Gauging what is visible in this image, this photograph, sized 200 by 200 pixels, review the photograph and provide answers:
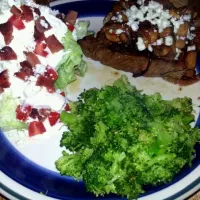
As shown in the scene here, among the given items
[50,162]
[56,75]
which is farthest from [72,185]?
[56,75]

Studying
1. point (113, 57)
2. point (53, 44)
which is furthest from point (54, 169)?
point (113, 57)

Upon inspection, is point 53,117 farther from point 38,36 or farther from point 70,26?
point 70,26

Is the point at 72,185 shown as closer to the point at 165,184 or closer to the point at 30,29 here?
the point at 165,184

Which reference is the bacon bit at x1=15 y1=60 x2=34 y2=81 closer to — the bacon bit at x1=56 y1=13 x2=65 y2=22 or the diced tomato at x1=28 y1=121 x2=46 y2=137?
the diced tomato at x1=28 y1=121 x2=46 y2=137

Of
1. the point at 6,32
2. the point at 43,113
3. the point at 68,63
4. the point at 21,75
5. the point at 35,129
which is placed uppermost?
the point at 6,32

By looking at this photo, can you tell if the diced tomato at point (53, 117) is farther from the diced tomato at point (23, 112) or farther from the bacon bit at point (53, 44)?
the bacon bit at point (53, 44)

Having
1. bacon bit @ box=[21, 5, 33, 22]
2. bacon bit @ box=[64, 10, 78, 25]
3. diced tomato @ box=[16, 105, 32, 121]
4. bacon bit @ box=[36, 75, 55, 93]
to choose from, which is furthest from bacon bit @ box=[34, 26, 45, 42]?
diced tomato @ box=[16, 105, 32, 121]
